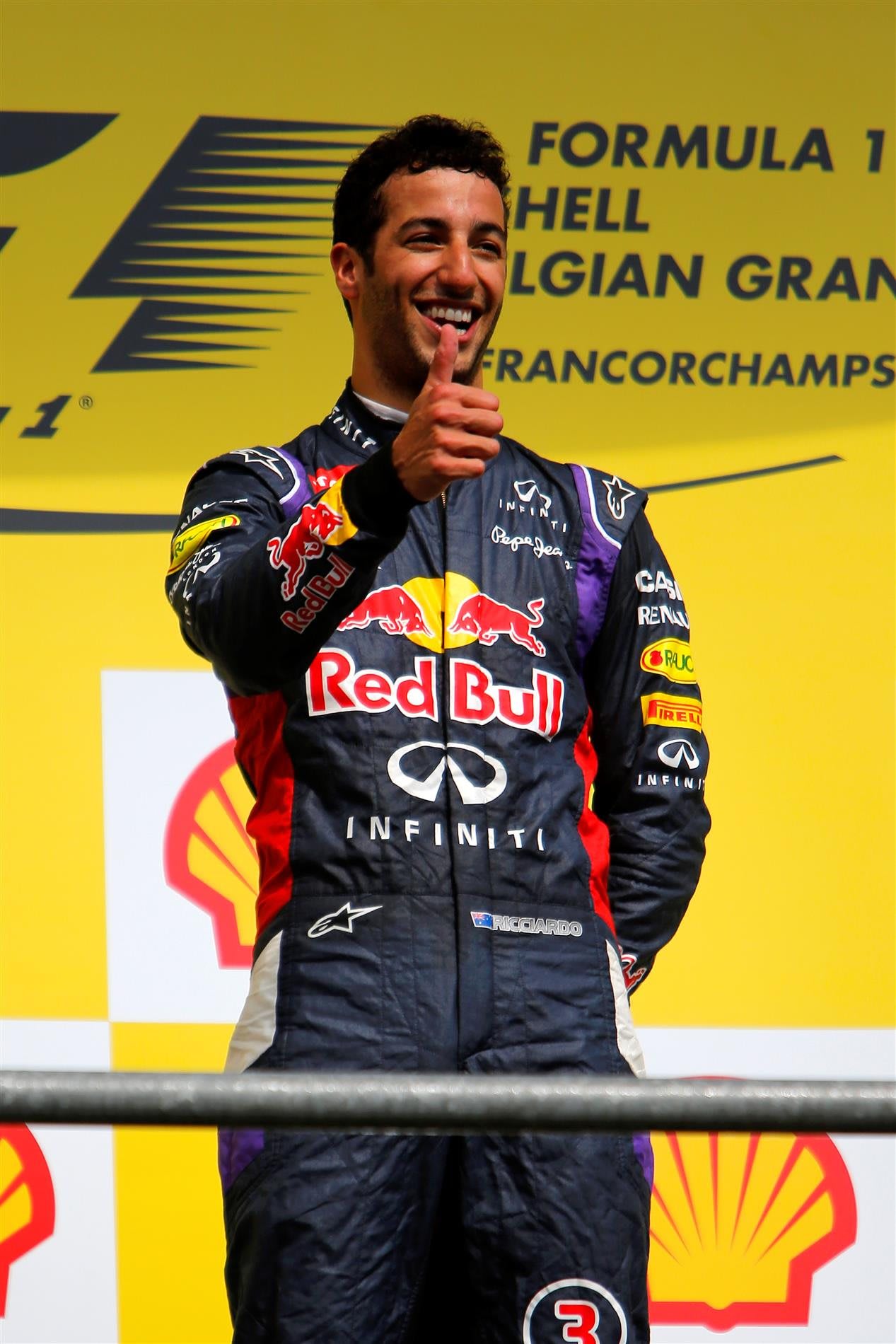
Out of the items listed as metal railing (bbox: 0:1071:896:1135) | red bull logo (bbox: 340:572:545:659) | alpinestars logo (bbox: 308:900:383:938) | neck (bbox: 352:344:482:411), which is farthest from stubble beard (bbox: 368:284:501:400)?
metal railing (bbox: 0:1071:896:1135)

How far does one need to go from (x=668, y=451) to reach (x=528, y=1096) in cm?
180

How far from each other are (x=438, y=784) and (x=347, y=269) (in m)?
0.51

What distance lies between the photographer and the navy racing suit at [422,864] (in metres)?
1.31

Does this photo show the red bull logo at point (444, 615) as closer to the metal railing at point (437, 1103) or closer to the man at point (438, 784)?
the man at point (438, 784)

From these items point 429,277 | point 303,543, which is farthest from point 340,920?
point 429,277

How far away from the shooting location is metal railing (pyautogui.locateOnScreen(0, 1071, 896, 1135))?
78cm

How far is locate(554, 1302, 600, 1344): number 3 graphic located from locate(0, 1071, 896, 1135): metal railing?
59 cm

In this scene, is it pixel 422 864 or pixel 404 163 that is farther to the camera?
pixel 404 163

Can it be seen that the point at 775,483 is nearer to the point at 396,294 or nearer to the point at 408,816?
the point at 396,294

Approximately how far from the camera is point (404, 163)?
1596 mm

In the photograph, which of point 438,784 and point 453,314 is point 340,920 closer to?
point 438,784

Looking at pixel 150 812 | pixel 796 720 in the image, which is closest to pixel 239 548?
pixel 150 812

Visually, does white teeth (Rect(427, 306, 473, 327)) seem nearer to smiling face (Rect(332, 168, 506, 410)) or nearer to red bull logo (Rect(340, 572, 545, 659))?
smiling face (Rect(332, 168, 506, 410))

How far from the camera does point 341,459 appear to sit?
1.58 metres
